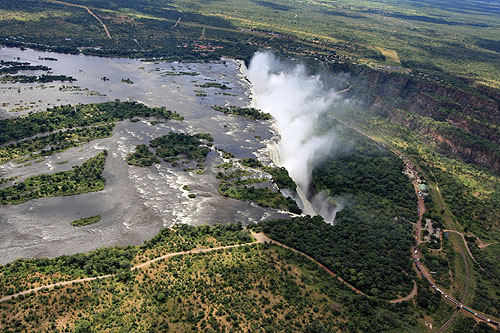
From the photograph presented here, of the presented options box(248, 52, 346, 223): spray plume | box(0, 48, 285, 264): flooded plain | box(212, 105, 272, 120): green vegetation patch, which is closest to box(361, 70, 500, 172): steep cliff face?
box(248, 52, 346, 223): spray plume

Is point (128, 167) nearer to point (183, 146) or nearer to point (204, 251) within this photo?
point (183, 146)

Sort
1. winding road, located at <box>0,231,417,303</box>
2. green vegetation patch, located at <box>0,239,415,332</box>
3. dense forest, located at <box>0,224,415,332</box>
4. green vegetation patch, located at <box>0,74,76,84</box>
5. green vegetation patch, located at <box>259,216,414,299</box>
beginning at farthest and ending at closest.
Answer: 1. green vegetation patch, located at <box>0,74,76,84</box>
2. green vegetation patch, located at <box>259,216,414,299</box>
3. winding road, located at <box>0,231,417,303</box>
4. dense forest, located at <box>0,224,415,332</box>
5. green vegetation patch, located at <box>0,239,415,332</box>

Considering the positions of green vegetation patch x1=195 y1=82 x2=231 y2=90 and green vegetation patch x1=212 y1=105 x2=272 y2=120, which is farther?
green vegetation patch x1=195 y1=82 x2=231 y2=90

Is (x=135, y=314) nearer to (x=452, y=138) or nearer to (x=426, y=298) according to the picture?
(x=426, y=298)

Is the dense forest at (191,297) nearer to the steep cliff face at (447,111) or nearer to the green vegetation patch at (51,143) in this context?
the green vegetation patch at (51,143)

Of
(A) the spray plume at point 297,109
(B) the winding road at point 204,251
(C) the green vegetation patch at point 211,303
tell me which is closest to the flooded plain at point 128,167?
(B) the winding road at point 204,251

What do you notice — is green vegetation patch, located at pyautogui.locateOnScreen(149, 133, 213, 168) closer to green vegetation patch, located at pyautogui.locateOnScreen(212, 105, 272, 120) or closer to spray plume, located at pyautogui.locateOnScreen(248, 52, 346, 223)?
spray plume, located at pyautogui.locateOnScreen(248, 52, 346, 223)

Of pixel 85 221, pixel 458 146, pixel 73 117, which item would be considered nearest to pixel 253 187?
pixel 85 221

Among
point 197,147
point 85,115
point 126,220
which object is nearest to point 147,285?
point 126,220
